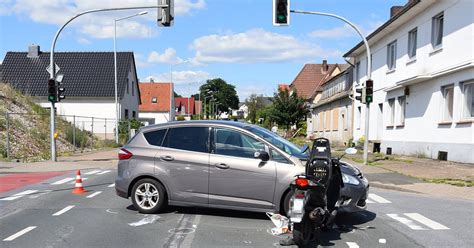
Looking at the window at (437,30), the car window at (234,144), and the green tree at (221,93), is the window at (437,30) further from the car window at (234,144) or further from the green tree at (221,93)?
the green tree at (221,93)

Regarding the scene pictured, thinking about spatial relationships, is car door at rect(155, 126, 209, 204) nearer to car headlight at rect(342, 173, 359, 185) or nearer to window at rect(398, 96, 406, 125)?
car headlight at rect(342, 173, 359, 185)

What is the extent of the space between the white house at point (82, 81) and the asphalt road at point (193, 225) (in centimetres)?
3646

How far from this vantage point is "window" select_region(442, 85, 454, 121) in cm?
1873

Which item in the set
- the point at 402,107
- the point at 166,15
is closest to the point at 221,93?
the point at 402,107

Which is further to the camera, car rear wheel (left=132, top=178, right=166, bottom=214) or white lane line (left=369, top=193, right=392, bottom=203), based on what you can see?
white lane line (left=369, top=193, right=392, bottom=203)

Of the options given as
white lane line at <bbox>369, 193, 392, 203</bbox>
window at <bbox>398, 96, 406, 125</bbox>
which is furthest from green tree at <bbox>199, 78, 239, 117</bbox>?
white lane line at <bbox>369, 193, 392, 203</bbox>

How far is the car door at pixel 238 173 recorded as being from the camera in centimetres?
755

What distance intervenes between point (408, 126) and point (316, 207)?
59.3ft

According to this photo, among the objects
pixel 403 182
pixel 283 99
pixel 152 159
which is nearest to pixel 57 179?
pixel 152 159

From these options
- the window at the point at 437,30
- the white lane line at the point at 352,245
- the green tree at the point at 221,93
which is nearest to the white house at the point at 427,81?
the window at the point at 437,30

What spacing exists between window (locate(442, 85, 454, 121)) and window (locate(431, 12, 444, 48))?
199cm

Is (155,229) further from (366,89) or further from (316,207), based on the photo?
(366,89)

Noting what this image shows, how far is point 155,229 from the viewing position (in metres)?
7.16

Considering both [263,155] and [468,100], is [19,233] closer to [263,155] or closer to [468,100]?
[263,155]
